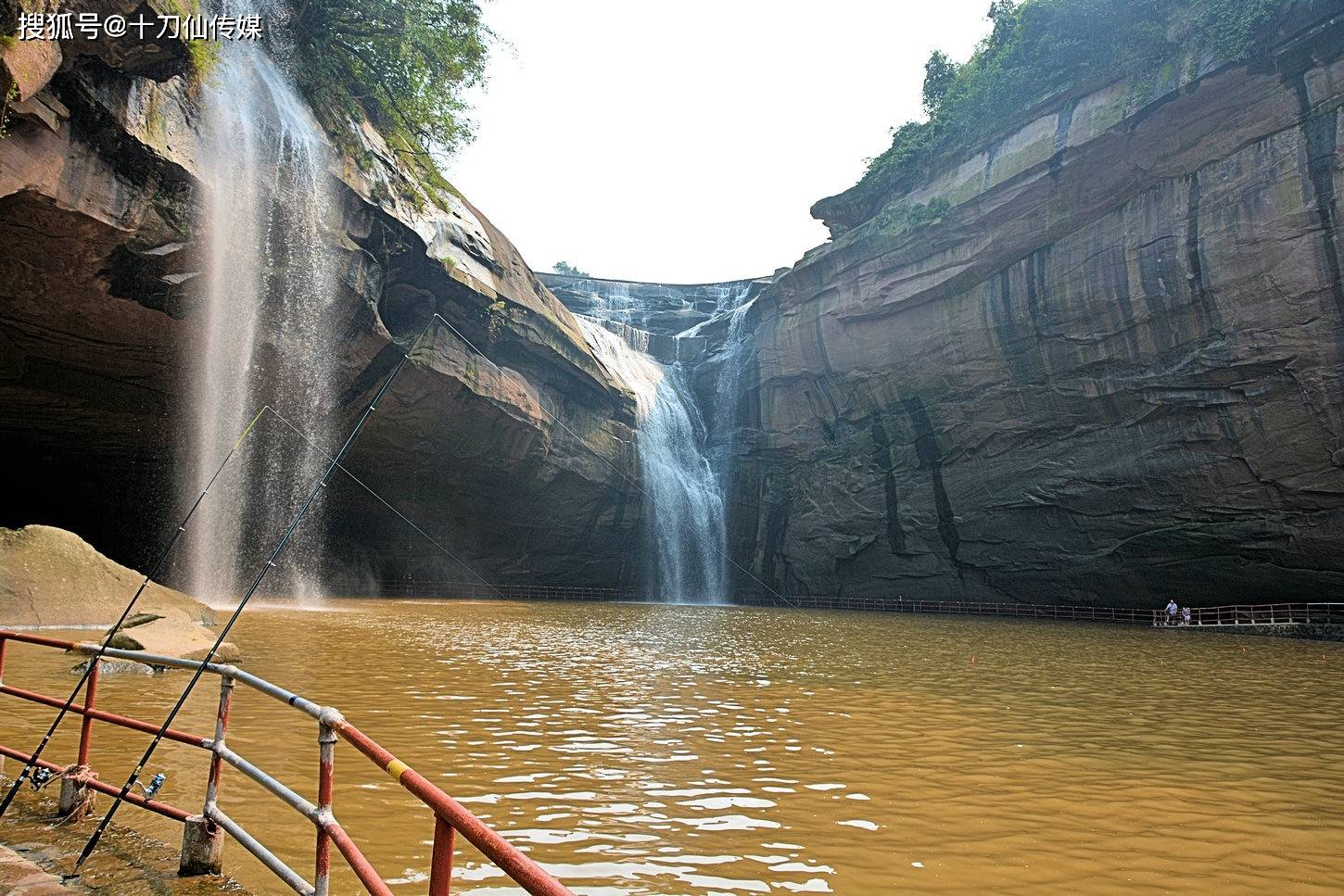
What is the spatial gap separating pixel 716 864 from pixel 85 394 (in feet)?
83.3

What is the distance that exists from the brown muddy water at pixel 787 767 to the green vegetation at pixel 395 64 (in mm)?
16302

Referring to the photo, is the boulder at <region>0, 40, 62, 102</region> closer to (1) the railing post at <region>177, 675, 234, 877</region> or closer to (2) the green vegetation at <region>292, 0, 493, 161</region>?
(2) the green vegetation at <region>292, 0, 493, 161</region>

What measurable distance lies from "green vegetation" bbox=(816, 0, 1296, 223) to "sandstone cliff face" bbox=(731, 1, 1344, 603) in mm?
1062

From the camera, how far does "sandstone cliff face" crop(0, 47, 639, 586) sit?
16.0 m

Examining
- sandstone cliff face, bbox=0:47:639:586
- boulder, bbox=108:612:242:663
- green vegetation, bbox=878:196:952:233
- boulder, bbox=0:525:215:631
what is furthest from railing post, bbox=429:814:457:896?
green vegetation, bbox=878:196:952:233

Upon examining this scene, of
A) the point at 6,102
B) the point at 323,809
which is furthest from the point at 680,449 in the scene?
the point at 323,809

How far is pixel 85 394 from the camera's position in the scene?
900 inches

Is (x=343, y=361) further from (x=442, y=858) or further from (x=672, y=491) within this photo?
(x=442, y=858)

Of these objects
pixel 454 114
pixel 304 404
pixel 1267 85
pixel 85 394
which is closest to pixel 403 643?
pixel 304 404

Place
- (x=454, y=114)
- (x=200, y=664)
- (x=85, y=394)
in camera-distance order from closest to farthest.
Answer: (x=200, y=664), (x=85, y=394), (x=454, y=114)

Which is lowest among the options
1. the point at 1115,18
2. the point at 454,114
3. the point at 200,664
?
the point at 200,664

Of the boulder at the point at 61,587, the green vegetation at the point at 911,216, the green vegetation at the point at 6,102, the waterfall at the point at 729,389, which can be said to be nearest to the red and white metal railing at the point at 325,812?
the boulder at the point at 61,587

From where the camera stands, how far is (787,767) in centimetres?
653

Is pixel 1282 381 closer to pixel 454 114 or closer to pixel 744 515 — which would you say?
pixel 744 515
